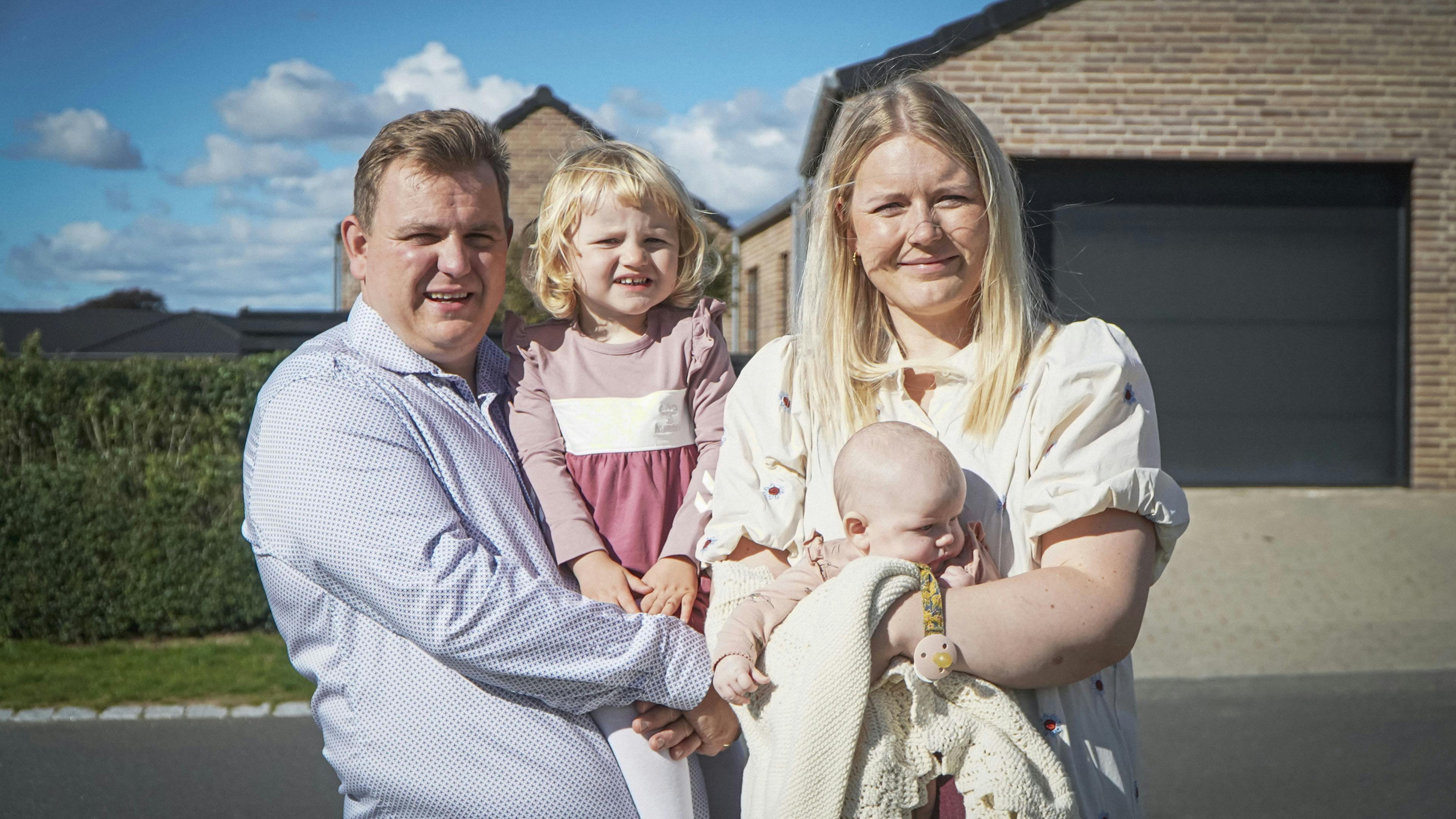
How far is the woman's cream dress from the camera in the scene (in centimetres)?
186

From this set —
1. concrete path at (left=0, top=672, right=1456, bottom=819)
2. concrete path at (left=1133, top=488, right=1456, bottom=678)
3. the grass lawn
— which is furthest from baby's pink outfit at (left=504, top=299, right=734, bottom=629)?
concrete path at (left=1133, top=488, right=1456, bottom=678)

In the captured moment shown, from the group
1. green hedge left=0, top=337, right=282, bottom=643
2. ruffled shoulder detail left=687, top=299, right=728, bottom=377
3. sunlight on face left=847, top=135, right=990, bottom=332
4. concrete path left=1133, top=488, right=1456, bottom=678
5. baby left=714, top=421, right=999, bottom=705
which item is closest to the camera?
baby left=714, top=421, right=999, bottom=705

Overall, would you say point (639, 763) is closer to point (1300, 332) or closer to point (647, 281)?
point (647, 281)

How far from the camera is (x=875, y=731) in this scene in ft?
5.96

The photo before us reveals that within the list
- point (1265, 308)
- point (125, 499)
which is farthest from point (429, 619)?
point (1265, 308)

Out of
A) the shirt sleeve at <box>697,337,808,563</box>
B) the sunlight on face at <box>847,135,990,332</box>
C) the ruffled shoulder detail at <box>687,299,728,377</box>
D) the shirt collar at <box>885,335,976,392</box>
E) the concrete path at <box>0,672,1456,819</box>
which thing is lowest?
the concrete path at <box>0,672,1456,819</box>

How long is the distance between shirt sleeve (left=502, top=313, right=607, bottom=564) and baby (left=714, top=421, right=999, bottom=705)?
0.56 metres

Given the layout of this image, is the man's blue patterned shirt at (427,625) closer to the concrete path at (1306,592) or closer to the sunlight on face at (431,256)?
the sunlight on face at (431,256)

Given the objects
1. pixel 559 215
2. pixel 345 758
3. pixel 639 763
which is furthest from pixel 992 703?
pixel 559 215

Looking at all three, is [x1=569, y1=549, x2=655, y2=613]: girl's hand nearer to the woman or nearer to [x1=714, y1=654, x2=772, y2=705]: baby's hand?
the woman

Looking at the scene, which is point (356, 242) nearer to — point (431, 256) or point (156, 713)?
point (431, 256)

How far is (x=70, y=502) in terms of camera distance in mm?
7312

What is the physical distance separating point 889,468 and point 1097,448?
35 centimetres

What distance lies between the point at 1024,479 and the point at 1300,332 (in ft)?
35.8
